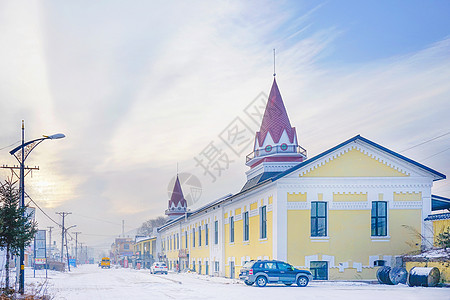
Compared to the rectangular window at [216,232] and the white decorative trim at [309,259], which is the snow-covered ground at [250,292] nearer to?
the white decorative trim at [309,259]

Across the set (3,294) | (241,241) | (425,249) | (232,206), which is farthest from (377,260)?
(3,294)

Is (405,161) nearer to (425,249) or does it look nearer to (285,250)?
(425,249)

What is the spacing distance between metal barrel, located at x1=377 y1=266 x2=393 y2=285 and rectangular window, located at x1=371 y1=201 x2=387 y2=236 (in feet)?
10.4

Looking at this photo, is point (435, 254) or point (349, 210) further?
point (349, 210)

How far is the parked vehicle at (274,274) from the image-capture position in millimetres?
32625

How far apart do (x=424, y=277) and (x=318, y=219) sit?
8.76m

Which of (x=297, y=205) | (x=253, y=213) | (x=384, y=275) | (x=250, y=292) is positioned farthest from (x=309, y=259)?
(x=250, y=292)

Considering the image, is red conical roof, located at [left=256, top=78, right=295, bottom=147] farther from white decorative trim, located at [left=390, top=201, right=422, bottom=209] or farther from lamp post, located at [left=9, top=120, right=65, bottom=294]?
lamp post, located at [left=9, top=120, right=65, bottom=294]

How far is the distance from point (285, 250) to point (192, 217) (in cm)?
3450

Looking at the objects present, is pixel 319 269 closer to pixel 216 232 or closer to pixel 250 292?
pixel 250 292

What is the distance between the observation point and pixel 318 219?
124 ft

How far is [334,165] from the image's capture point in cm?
3825

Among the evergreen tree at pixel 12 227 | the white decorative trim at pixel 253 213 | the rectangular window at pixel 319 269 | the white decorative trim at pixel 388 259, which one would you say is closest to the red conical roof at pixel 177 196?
the white decorative trim at pixel 253 213

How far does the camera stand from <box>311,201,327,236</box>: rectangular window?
124 feet
